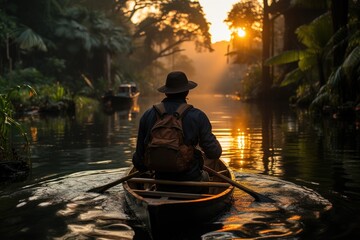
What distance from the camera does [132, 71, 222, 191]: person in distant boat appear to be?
6188 millimetres

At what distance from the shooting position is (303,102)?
1259 inches

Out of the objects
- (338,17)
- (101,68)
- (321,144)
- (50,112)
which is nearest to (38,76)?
(50,112)

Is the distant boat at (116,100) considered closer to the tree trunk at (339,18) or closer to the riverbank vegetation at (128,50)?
the riverbank vegetation at (128,50)

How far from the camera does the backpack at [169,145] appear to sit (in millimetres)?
6152

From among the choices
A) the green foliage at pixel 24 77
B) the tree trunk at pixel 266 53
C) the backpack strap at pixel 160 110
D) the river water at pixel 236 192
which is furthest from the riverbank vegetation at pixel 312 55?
the green foliage at pixel 24 77

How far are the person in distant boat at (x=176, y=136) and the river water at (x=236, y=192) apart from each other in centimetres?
79

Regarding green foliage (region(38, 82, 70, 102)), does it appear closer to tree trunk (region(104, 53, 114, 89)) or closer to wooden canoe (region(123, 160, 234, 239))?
tree trunk (region(104, 53, 114, 89))

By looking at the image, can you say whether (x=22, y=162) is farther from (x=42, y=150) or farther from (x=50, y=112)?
(x=50, y=112)

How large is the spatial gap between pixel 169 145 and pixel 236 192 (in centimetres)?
268

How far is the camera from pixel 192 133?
631 centimetres

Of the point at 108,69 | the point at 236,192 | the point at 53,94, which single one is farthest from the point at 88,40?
the point at 236,192

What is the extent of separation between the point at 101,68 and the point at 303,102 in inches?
1016

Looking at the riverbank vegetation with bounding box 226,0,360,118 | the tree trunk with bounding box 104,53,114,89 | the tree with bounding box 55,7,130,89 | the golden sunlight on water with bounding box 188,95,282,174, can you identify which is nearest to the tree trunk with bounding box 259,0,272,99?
the riverbank vegetation with bounding box 226,0,360,118

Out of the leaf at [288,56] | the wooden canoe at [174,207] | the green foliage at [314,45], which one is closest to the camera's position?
the wooden canoe at [174,207]
